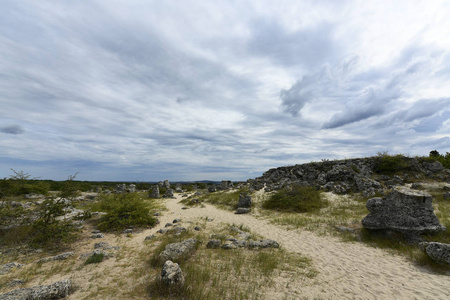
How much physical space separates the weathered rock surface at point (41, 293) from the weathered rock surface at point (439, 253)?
11.3 meters

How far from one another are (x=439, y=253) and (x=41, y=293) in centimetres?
1173

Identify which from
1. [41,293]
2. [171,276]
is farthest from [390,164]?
[41,293]

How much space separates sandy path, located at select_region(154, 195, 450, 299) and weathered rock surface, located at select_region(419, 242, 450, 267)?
62 cm

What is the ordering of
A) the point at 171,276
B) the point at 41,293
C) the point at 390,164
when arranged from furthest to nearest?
the point at 390,164 → the point at 171,276 → the point at 41,293

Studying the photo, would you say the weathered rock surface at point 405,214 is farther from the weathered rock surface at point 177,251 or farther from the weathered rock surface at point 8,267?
the weathered rock surface at point 8,267

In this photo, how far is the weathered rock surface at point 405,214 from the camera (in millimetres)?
8344

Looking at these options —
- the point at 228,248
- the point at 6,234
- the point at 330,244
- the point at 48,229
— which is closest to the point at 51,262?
the point at 48,229

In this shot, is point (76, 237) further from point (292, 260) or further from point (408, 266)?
point (408, 266)

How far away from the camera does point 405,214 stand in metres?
8.76

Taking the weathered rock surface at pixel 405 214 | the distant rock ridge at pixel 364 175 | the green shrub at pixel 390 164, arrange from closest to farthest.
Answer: the weathered rock surface at pixel 405 214 → the distant rock ridge at pixel 364 175 → the green shrub at pixel 390 164

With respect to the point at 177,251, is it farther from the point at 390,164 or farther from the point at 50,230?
the point at 390,164

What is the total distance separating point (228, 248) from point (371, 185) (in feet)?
60.0

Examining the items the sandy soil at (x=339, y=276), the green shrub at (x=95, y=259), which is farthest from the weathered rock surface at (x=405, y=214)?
the green shrub at (x=95, y=259)

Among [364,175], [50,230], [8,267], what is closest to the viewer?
[8,267]
